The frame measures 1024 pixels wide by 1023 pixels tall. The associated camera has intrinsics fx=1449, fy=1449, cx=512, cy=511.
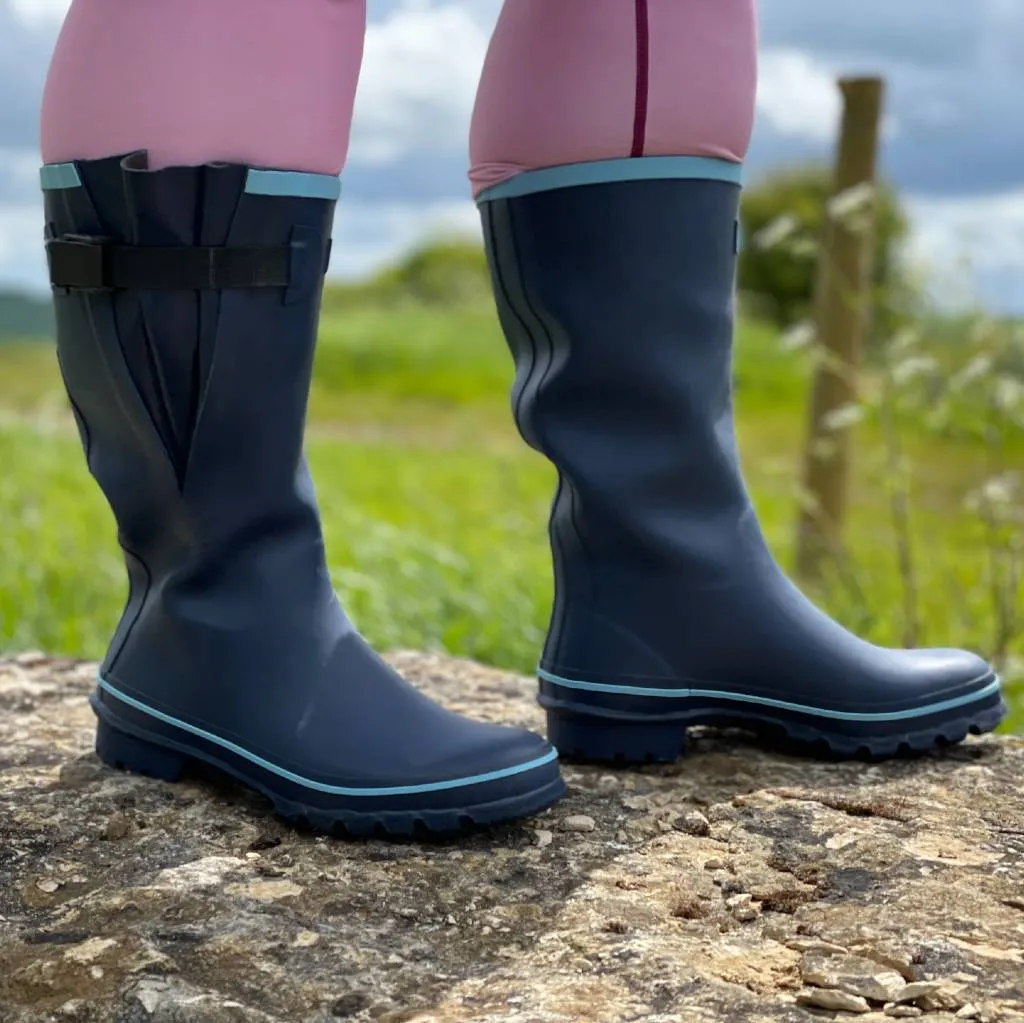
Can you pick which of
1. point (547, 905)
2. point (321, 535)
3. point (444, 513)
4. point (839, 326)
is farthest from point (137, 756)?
point (444, 513)

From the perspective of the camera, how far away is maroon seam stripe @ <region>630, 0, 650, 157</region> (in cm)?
141

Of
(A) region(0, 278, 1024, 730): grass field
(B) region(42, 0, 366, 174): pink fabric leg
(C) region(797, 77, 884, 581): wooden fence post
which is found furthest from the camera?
(C) region(797, 77, 884, 581): wooden fence post

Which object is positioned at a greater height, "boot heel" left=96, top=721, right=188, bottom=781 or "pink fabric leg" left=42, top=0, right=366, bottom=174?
"pink fabric leg" left=42, top=0, right=366, bottom=174

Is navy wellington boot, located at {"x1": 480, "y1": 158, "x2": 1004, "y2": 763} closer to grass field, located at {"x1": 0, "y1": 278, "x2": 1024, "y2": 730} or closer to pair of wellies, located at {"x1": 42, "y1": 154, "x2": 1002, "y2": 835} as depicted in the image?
pair of wellies, located at {"x1": 42, "y1": 154, "x2": 1002, "y2": 835}

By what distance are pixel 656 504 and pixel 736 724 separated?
275 millimetres

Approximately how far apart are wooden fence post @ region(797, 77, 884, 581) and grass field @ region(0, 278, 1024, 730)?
0.37 ft

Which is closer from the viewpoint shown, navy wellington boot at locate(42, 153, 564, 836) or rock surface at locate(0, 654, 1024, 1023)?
rock surface at locate(0, 654, 1024, 1023)

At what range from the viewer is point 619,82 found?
142 cm

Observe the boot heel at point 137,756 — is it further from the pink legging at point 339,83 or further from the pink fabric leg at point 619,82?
the pink fabric leg at point 619,82

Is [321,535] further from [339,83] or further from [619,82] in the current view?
[619,82]

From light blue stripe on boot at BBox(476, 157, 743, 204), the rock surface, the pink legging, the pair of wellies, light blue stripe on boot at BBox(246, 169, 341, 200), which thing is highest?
the pink legging

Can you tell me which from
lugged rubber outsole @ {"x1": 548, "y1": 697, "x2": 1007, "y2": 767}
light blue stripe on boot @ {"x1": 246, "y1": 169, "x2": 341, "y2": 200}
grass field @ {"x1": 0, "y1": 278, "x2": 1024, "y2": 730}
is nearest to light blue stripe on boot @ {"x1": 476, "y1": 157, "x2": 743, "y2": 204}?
light blue stripe on boot @ {"x1": 246, "y1": 169, "x2": 341, "y2": 200}

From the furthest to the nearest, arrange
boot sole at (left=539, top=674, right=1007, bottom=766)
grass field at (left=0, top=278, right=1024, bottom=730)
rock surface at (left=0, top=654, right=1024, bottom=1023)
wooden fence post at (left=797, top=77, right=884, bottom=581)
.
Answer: wooden fence post at (left=797, top=77, right=884, bottom=581)
grass field at (left=0, top=278, right=1024, bottom=730)
boot sole at (left=539, top=674, right=1007, bottom=766)
rock surface at (left=0, top=654, right=1024, bottom=1023)

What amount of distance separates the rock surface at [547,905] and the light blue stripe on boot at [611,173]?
0.60 metres
